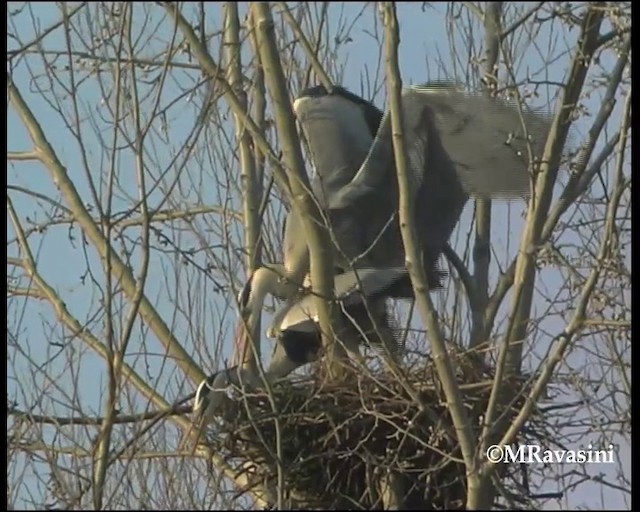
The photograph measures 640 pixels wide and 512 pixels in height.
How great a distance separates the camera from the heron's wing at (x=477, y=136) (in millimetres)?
4793

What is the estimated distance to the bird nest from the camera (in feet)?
14.3

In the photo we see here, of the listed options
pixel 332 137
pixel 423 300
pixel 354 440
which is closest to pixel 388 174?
pixel 332 137

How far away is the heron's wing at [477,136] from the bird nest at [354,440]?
0.74 meters

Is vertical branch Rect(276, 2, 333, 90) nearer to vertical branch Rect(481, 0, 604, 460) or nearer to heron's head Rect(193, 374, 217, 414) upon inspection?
vertical branch Rect(481, 0, 604, 460)

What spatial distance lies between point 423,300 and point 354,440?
1014 mm

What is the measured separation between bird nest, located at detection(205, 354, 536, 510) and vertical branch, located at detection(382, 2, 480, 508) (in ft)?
1.98

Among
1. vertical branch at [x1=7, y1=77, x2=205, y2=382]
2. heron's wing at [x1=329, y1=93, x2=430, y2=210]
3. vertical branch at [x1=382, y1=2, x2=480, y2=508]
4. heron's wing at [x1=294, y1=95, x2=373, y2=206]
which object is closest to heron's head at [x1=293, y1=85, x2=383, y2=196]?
heron's wing at [x1=294, y1=95, x2=373, y2=206]

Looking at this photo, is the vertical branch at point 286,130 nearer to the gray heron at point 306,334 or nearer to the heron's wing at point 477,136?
the gray heron at point 306,334

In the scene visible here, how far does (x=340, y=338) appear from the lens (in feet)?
15.0

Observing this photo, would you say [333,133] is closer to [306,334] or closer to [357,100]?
[357,100]

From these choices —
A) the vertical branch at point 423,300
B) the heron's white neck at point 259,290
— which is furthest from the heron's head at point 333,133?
the vertical branch at point 423,300

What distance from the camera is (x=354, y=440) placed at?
452 cm
